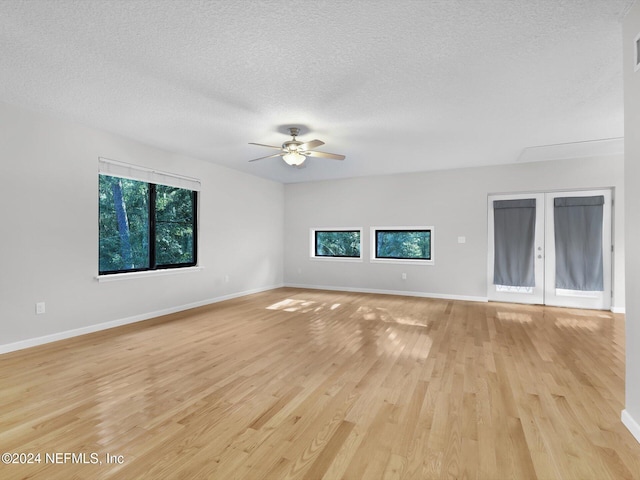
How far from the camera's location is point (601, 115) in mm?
3535

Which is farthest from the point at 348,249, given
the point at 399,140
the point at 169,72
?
the point at 169,72

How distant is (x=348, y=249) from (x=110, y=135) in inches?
193

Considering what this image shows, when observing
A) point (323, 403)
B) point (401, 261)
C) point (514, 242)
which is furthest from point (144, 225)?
point (514, 242)

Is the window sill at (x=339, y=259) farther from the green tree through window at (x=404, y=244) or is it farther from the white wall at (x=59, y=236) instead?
the white wall at (x=59, y=236)

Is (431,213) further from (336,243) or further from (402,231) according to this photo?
(336,243)

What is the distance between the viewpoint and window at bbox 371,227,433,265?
6.50m

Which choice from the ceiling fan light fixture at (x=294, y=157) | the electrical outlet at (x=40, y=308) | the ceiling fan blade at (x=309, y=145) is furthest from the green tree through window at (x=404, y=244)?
the electrical outlet at (x=40, y=308)

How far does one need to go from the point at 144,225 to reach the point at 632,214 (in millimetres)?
5284

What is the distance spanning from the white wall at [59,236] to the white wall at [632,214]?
203 inches

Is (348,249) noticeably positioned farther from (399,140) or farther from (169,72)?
(169,72)

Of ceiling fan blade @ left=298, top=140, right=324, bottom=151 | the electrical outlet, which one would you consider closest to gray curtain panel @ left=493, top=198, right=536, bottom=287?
ceiling fan blade @ left=298, top=140, right=324, bottom=151

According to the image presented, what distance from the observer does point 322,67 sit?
8.42 feet

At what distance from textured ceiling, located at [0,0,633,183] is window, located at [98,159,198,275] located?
87cm

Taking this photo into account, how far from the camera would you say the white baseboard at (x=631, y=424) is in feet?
5.94
